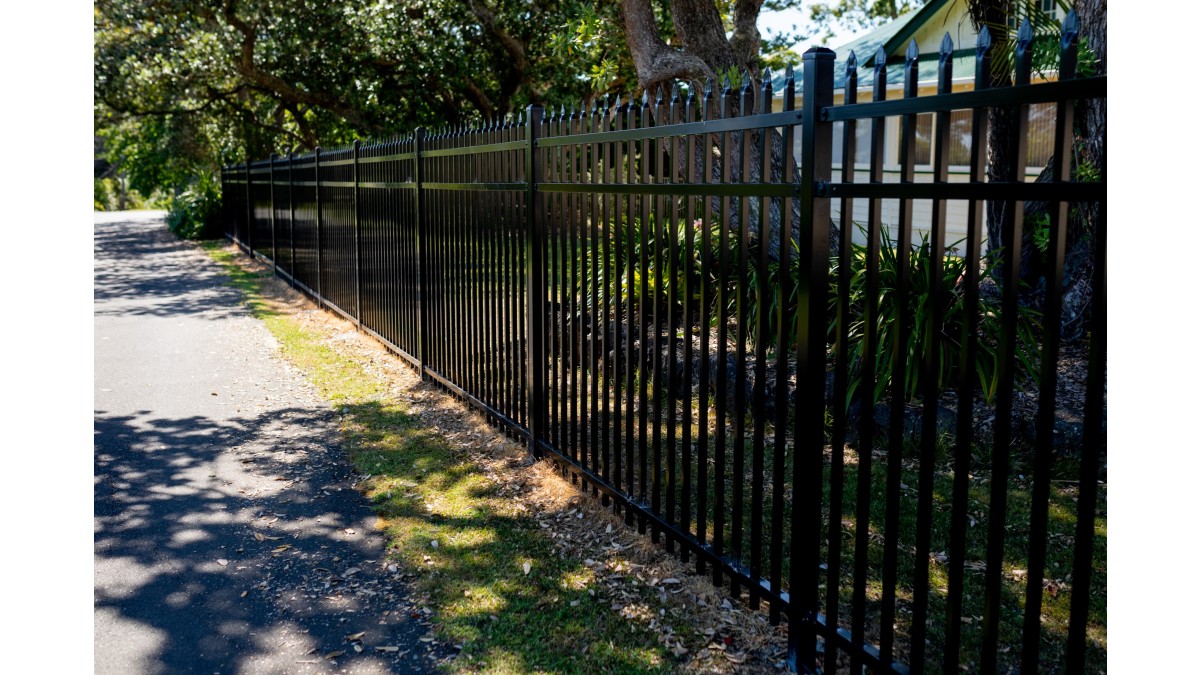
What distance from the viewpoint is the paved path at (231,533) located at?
3.94 meters

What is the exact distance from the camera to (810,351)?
353 cm

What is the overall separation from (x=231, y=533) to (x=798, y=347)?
328cm

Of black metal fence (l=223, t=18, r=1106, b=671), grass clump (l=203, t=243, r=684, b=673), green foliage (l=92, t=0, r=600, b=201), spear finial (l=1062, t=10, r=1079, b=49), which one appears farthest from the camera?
green foliage (l=92, t=0, r=600, b=201)

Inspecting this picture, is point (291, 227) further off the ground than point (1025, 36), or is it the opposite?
point (1025, 36)

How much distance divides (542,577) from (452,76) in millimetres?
17235

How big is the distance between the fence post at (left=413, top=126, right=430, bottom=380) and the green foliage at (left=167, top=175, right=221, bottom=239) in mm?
20064

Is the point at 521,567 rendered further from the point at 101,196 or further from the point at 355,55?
the point at 101,196

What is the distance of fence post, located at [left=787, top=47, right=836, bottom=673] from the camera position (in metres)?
3.37

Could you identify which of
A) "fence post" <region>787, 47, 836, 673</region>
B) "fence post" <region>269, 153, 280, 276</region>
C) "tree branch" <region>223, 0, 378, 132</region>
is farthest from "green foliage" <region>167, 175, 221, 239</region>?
"fence post" <region>787, 47, 836, 673</region>

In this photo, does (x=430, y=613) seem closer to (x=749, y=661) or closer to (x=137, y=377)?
(x=749, y=661)

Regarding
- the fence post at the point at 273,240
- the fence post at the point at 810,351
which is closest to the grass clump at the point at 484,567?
the fence post at the point at 810,351

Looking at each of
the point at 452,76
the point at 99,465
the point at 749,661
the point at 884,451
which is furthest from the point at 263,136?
the point at 749,661

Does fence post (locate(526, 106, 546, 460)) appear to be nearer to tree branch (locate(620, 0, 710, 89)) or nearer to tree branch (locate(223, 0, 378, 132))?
tree branch (locate(620, 0, 710, 89))

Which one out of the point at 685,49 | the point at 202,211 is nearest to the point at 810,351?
the point at 685,49
